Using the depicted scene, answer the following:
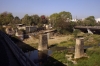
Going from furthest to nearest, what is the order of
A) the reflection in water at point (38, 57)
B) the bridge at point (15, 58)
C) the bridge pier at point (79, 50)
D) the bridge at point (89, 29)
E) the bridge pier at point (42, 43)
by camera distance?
the bridge at point (89, 29) < the bridge pier at point (42, 43) < the bridge pier at point (79, 50) < the reflection in water at point (38, 57) < the bridge at point (15, 58)

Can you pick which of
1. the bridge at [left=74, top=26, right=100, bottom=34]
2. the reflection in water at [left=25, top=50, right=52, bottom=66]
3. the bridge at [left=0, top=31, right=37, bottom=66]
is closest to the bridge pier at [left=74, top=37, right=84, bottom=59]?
the reflection in water at [left=25, top=50, right=52, bottom=66]

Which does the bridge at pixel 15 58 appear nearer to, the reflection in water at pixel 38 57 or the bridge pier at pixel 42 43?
the reflection in water at pixel 38 57

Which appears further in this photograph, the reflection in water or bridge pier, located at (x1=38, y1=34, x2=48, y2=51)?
bridge pier, located at (x1=38, y1=34, x2=48, y2=51)

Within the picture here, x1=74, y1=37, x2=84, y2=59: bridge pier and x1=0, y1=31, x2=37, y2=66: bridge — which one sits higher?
x1=0, y1=31, x2=37, y2=66: bridge

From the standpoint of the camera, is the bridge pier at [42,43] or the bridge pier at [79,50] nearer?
the bridge pier at [79,50]

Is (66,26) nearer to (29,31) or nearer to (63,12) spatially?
(29,31)

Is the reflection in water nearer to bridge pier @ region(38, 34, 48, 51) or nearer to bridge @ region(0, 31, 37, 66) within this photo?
bridge pier @ region(38, 34, 48, 51)

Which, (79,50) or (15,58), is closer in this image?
(15,58)

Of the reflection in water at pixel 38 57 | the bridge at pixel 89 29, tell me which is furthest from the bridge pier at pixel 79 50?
the bridge at pixel 89 29

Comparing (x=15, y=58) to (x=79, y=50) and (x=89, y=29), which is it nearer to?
(x=79, y=50)

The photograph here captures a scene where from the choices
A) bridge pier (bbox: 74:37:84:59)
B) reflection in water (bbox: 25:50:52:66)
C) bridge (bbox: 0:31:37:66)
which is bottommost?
reflection in water (bbox: 25:50:52:66)

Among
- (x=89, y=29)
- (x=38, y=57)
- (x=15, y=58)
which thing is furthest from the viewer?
(x=89, y=29)

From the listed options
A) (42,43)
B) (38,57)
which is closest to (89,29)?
(42,43)

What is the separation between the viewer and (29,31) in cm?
4475
